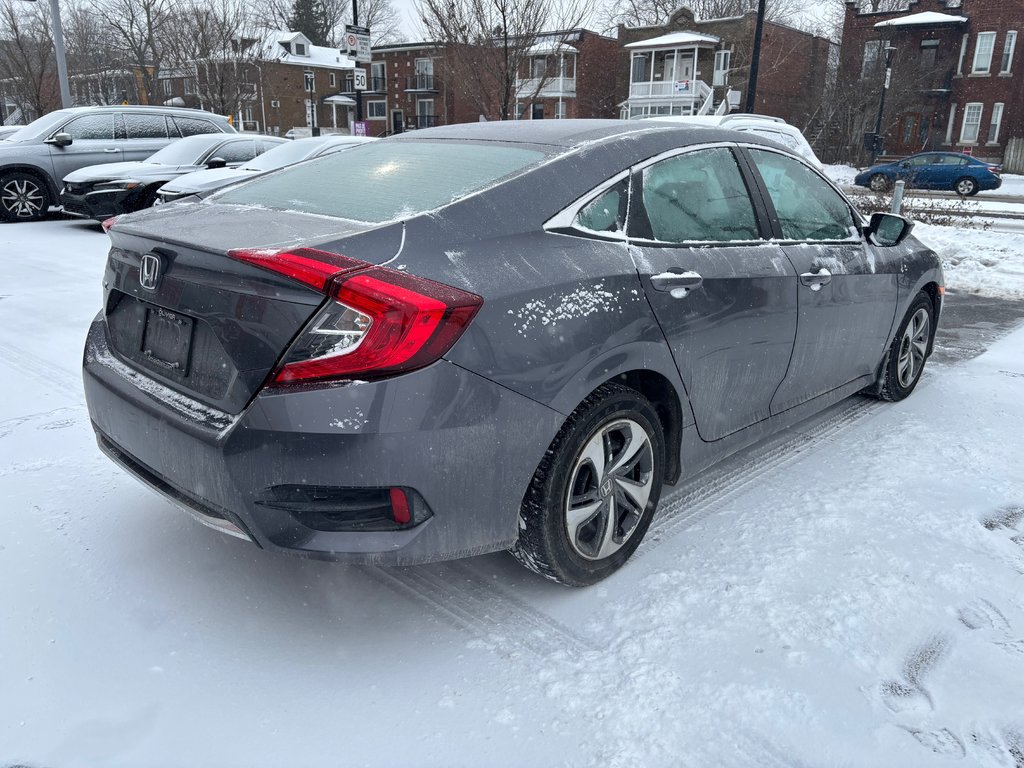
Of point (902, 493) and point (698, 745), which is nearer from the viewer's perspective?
point (698, 745)

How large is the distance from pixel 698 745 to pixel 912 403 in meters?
3.59

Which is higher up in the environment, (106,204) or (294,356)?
(294,356)

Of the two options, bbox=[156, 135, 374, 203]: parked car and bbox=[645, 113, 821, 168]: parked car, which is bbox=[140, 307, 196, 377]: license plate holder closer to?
bbox=[156, 135, 374, 203]: parked car

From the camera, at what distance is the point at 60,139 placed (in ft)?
40.2

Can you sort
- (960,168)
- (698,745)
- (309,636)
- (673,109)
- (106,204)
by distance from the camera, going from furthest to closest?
(673,109)
(960,168)
(106,204)
(309,636)
(698,745)

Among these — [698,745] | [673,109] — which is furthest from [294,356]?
[673,109]

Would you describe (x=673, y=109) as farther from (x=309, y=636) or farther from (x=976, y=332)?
(x=309, y=636)

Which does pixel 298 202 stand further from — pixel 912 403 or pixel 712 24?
pixel 712 24

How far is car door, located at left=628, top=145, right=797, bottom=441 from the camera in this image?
117 inches

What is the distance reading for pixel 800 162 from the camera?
4066mm

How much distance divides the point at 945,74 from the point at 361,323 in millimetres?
48025

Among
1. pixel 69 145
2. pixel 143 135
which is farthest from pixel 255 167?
pixel 69 145

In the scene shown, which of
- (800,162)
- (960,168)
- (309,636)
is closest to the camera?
(309,636)

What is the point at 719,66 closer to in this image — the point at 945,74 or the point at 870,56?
the point at 870,56
